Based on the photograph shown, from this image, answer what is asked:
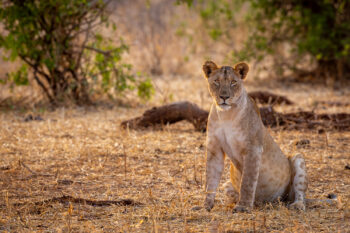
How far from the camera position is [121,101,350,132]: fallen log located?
7.85 metres

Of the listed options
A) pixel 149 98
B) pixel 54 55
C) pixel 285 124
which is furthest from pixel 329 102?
pixel 54 55

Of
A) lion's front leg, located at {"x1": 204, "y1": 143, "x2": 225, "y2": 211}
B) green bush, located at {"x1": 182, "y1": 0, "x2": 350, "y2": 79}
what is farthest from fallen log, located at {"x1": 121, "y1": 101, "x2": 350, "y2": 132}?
green bush, located at {"x1": 182, "y1": 0, "x2": 350, "y2": 79}

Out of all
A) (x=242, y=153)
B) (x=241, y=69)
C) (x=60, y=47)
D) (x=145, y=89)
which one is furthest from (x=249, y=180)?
(x=60, y=47)

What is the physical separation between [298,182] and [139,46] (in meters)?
10.9

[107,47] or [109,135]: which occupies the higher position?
[107,47]

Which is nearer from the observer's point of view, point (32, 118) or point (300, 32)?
point (32, 118)

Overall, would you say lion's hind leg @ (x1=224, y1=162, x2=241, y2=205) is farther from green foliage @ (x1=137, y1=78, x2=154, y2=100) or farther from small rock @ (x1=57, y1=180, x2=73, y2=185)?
green foliage @ (x1=137, y1=78, x2=154, y2=100)

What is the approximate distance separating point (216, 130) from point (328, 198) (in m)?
1.37

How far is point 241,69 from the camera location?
15.0 feet

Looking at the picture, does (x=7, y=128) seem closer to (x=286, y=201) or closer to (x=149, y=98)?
(x=149, y=98)

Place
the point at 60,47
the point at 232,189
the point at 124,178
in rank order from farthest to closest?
the point at 60,47 < the point at 124,178 < the point at 232,189

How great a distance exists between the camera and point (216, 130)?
4.41 m

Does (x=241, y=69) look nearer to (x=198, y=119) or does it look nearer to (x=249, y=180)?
(x=249, y=180)

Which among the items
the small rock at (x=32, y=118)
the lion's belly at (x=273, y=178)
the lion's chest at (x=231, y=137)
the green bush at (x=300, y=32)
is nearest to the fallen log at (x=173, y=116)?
the small rock at (x=32, y=118)
